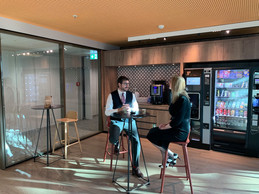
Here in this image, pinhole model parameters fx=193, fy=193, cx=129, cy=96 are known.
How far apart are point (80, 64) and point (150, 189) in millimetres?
3683

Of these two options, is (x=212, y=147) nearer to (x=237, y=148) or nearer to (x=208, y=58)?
(x=237, y=148)

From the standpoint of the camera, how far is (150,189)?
2785mm

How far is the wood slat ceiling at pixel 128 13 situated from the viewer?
9.23ft

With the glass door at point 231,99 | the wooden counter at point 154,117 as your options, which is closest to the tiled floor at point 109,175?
the glass door at point 231,99

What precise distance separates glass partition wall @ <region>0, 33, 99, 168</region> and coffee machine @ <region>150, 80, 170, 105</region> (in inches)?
78.0

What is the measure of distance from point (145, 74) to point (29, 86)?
319 cm

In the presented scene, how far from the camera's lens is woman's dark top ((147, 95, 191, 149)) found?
2.51 m

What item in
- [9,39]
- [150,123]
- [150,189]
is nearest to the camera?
[150,189]

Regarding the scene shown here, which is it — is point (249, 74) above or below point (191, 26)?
below

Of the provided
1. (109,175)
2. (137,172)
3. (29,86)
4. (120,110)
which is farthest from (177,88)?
(29,86)

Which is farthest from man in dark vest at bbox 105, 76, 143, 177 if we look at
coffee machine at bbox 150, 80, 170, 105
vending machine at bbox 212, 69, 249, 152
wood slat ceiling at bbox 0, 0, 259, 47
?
vending machine at bbox 212, 69, 249, 152

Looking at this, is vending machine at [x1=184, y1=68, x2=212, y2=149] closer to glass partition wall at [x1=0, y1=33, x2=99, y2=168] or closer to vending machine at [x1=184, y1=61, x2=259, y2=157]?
vending machine at [x1=184, y1=61, x2=259, y2=157]

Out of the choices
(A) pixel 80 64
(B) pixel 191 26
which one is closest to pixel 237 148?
(B) pixel 191 26

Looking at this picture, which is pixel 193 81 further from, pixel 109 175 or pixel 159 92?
pixel 109 175
